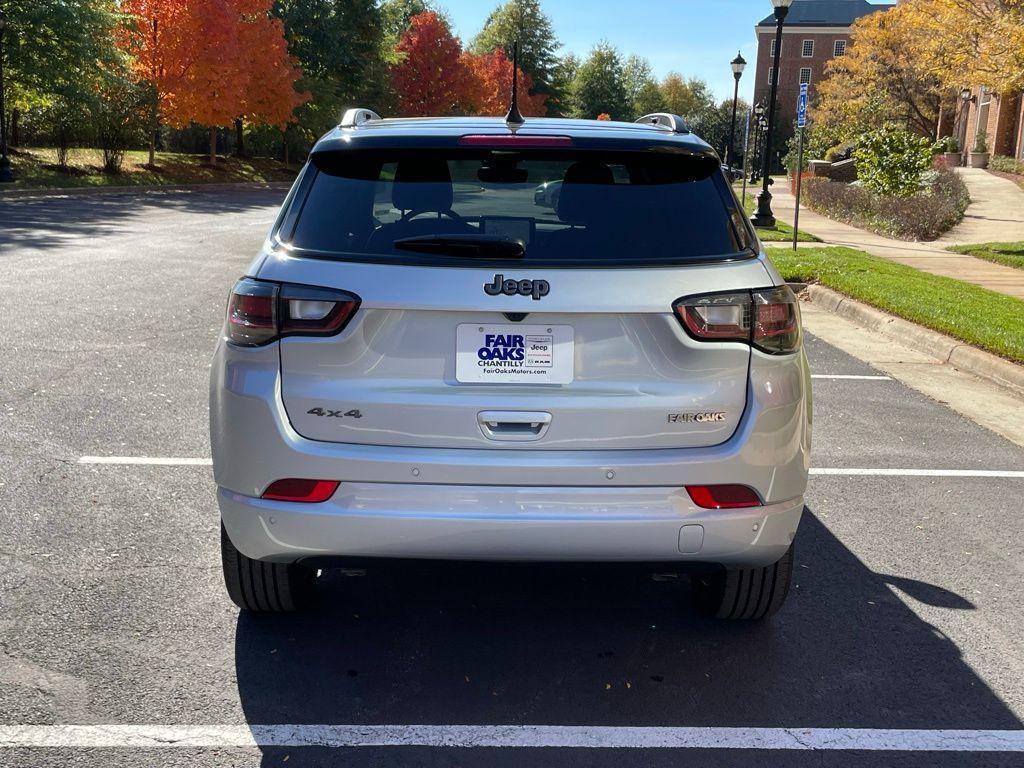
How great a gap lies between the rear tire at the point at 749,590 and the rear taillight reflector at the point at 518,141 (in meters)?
1.61

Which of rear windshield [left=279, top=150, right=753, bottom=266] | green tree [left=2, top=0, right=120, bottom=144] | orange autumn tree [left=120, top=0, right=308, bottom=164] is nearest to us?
rear windshield [left=279, top=150, right=753, bottom=266]

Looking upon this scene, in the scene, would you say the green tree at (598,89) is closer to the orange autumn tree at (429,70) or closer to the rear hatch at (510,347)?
the orange autumn tree at (429,70)

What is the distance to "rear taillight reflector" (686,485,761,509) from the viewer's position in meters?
3.43

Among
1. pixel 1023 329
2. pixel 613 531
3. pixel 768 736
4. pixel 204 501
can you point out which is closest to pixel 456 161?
pixel 613 531

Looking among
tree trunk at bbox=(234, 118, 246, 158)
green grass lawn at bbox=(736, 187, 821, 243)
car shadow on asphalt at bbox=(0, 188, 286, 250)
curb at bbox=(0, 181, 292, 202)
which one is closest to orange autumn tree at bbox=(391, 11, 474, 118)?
tree trunk at bbox=(234, 118, 246, 158)

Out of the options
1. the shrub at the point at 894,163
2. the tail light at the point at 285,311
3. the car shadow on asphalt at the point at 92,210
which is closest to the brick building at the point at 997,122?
the shrub at the point at 894,163

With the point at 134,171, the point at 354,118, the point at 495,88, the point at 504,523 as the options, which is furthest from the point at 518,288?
the point at 495,88

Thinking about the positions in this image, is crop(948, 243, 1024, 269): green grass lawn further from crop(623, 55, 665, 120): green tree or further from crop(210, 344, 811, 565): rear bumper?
crop(623, 55, 665, 120): green tree

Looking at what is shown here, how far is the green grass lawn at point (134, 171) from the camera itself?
3347cm

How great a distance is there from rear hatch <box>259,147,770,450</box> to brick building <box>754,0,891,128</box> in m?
102

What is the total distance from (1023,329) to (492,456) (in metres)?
8.62

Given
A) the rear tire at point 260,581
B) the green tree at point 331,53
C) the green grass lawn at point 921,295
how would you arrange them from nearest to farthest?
1. the rear tire at point 260,581
2. the green grass lawn at point 921,295
3. the green tree at point 331,53

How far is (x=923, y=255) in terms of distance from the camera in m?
19.2

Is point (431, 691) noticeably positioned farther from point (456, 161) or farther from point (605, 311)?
point (456, 161)
